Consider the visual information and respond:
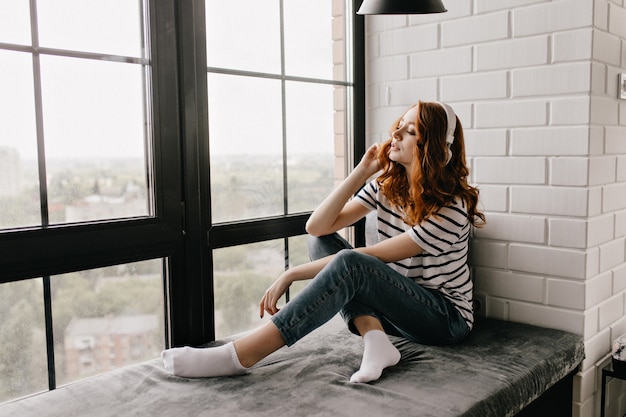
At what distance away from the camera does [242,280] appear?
2322 millimetres

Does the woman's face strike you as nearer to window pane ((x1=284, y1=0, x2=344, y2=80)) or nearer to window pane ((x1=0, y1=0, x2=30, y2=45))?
window pane ((x1=284, y1=0, x2=344, y2=80))

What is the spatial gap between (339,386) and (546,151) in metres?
1.14

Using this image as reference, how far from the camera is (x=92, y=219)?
6.18ft

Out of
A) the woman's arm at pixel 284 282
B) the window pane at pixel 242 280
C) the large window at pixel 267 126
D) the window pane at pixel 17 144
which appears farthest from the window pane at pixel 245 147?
the window pane at pixel 17 144

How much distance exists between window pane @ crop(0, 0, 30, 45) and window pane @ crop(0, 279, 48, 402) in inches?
26.0

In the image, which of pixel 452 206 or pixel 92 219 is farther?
pixel 452 206

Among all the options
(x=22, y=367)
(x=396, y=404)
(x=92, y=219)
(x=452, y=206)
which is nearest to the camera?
(x=396, y=404)

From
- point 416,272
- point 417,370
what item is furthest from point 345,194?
point 417,370

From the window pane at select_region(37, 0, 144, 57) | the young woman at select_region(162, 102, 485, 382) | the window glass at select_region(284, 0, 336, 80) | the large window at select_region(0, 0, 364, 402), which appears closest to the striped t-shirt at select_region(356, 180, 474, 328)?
the young woman at select_region(162, 102, 485, 382)

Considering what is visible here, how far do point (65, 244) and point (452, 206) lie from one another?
120 centimetres

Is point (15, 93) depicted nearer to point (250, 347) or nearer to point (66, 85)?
point (66, 85)

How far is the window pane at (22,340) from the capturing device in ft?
5.65

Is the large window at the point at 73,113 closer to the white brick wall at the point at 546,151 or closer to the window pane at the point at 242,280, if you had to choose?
the window pane at the point at 242,280

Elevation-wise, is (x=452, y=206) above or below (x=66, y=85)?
below
